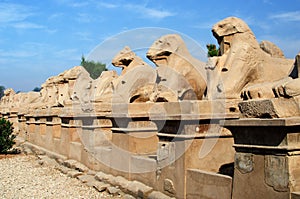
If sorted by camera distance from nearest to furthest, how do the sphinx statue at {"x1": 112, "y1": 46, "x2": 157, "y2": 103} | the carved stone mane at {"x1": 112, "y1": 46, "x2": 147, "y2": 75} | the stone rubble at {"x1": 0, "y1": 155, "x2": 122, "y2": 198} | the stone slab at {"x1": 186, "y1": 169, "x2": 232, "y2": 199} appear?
the stone slab at {"x1": 186, "y1": 169, "x2": 232, "y2": 199} < the stone rubble at {"x1": 0, "y1": 155, "x2": 122, "y2": 198} < the sphinx statue at {"x1": 112, "y1": 46, "x2": 157, "y2": 103} < the carved stone mane at {"x1": 112, "y1": 46, "x2": 147, "y2": 75}

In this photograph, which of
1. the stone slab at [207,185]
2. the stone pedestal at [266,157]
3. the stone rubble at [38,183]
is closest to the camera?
the stone pedestal at [266,157]

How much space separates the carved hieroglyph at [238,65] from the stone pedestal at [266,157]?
6.08ft

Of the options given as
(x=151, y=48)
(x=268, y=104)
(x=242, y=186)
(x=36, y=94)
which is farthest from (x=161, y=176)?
(x=36, y=94)

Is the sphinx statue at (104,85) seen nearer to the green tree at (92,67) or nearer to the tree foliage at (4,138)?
the tree foliage at (4,138)

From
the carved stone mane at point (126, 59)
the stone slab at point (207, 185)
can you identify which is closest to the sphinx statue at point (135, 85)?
the carved stone mane at point (126, 59)

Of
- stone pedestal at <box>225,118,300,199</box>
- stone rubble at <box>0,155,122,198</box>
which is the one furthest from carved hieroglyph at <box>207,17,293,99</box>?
stone rubble at <box>0,155,122,198</box>

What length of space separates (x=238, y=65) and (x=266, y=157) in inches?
95.8

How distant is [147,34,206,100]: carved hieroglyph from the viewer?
685 centimetres

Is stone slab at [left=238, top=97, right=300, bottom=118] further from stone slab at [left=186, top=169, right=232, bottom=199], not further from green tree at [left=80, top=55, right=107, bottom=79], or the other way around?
green tree at [left=80, top=55, right=107, bottom=79]

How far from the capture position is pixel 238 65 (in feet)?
18.8

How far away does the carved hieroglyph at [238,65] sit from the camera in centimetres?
570

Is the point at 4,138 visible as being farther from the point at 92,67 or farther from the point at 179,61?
the point at 92,67

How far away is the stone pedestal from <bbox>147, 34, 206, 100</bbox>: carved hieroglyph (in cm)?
292

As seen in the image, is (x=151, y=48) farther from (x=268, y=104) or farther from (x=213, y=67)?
(x=268, y=104)
